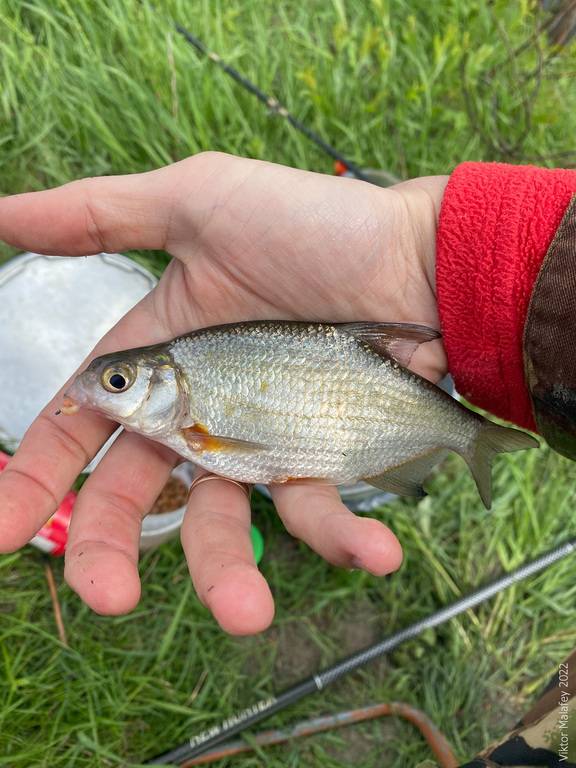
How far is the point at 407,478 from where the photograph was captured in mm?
2674

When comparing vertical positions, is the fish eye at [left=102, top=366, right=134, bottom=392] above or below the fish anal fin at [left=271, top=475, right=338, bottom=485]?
above

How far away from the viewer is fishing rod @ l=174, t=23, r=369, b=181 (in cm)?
388

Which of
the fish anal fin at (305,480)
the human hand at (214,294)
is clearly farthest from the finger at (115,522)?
the fish anal fin at (305,480)

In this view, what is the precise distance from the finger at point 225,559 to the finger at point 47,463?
49 cm

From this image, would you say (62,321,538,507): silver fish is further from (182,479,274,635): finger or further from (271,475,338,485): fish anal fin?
(182,479,274,635): finger

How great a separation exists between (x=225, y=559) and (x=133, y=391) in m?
0.80

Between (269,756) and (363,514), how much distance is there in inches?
53.8

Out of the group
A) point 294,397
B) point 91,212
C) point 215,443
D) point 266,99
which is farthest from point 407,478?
point 266,99

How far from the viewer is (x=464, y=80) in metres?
4.32

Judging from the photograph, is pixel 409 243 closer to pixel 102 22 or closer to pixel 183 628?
pixel 183 628

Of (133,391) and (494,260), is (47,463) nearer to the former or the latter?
(133,391)

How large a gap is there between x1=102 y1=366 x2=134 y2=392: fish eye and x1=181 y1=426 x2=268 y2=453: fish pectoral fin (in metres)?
0.33

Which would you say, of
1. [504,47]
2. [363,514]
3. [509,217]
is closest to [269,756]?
[363,514]

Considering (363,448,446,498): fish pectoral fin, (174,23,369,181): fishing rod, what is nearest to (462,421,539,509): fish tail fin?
(363,448,446,498): fish pectoral fin
